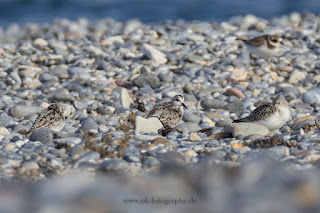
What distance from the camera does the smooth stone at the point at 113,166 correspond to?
472cm

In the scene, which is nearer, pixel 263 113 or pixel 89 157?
pixel 89 157

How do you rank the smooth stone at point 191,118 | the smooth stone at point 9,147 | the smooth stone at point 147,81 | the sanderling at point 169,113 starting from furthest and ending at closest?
1. the smooth stone at point 147,81
2. the smooth stone at point 191,118
3. the sanderling at point 169,113
4. the smooth stone at point 9,147

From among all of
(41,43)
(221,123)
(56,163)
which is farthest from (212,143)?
(41,43)

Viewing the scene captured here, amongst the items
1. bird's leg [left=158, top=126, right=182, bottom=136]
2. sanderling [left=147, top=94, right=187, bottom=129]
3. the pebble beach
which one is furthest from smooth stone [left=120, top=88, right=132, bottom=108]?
bird's leg [left=158, top=126, right=182, bottom=136]

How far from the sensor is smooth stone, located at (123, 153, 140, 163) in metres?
5.05

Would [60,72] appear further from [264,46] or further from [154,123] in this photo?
[264,46]

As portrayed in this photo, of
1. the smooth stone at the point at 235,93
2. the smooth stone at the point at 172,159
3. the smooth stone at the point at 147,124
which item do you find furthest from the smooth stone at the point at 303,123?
the smooth stone at the point at 172,159

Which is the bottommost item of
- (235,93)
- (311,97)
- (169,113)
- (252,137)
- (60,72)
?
(252,137)

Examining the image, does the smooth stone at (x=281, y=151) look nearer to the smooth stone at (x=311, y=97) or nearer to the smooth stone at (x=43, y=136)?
the smooth stone at (x=43, y=136)

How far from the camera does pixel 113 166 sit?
4.76 metres

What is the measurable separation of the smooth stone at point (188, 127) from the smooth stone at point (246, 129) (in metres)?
0.84

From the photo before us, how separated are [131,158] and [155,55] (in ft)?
22.7

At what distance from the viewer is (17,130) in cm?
739

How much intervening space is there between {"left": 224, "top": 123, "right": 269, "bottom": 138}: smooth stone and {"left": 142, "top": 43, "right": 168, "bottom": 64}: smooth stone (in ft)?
17.6
